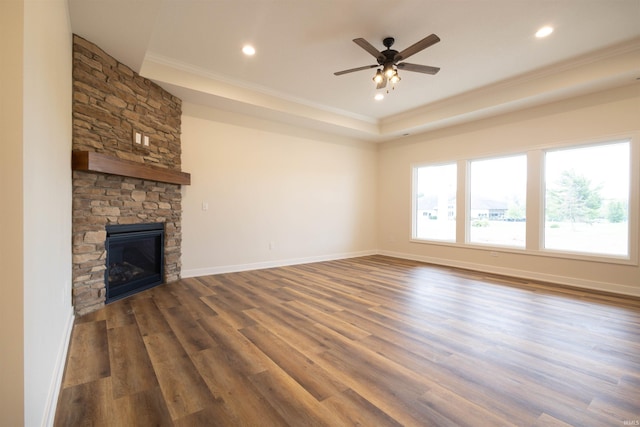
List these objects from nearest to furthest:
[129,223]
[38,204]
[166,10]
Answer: [38,204] → [166,10] → [129,223]

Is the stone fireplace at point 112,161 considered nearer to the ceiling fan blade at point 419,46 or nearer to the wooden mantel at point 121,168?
the wooden mantel at point 121,168

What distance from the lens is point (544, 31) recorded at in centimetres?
321

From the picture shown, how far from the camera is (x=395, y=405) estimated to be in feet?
5.34

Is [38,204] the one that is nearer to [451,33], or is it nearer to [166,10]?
[166,10]

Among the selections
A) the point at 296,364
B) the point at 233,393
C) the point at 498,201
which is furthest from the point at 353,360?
the point at 498,201

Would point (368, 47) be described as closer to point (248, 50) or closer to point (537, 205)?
point (248, 50)

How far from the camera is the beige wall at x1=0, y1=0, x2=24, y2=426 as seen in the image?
104 cm

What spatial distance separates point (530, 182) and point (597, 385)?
12.7ft

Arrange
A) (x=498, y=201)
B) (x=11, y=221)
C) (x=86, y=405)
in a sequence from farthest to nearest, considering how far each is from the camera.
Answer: (x=498, y=201) < (x=86, y=405) < (x=11, y=221)

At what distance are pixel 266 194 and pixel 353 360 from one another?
3.87 m

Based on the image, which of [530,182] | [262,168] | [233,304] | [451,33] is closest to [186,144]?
[262,168]

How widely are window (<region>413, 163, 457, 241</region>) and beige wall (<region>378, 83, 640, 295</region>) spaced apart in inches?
8.6

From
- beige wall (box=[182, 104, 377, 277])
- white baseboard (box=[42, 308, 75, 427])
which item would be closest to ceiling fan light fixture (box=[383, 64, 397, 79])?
beige wall (box=[182, 104, 377, 277])

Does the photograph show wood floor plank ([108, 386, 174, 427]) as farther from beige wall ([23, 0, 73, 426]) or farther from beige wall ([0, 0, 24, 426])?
beige wall ([0, 0, 24, 426])
